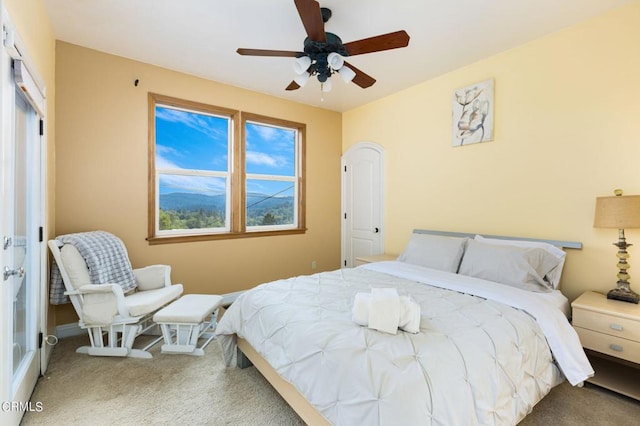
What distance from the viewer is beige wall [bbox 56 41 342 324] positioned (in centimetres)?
284

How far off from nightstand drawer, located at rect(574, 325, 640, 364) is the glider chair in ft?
10.9

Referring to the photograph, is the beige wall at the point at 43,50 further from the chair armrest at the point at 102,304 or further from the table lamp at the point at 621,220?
the table lamp at the point at 621,220

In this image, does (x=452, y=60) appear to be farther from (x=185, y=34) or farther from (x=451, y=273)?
(x=185, y=34)

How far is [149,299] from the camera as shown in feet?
8.43

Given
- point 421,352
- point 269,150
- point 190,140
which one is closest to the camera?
point 421,352

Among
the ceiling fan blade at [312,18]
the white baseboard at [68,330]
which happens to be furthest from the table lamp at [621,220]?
the white baseboard at [68,330]

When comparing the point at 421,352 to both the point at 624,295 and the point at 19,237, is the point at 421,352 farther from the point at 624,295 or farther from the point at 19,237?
the point at 19,237

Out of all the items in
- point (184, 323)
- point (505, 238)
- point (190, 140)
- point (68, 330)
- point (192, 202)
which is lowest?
point (68, 330)

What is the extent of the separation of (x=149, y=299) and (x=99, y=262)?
54 cm

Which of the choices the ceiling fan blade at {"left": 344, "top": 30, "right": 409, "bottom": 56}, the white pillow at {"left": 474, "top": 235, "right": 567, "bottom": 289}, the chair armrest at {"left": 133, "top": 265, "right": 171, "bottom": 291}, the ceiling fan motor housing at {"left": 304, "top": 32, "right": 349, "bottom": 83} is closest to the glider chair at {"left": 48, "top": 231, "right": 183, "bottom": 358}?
the chair armrest at {"left": 133, "top": 265, "right": 171, "bottom": 291}

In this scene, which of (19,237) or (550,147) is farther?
(550,147)

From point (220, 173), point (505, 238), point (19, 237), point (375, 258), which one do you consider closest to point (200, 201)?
point (220, 173)

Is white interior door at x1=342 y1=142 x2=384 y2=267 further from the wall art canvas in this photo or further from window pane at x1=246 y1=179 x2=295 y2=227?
the wall art canvas

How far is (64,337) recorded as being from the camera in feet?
9.18
